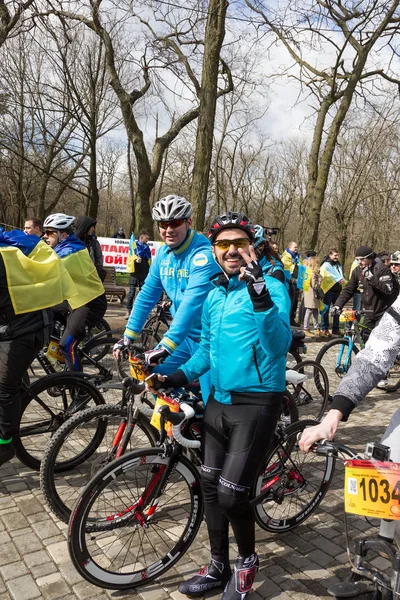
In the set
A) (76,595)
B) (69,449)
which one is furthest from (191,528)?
(69,449)

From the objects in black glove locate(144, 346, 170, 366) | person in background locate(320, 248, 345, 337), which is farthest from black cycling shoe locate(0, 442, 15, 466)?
person in background locate(320, 248, 345, 337)

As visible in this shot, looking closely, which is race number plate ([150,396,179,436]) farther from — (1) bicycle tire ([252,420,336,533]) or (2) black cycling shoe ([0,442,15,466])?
(2) black cycling shoe ([0,442,15,466])

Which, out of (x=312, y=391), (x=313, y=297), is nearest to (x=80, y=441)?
(x=312, y=391)

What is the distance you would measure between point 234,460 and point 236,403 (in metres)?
0.30

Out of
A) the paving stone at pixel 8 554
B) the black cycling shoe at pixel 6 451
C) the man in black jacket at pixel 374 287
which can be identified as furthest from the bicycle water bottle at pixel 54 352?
the man in black jacket at pixel 374 287

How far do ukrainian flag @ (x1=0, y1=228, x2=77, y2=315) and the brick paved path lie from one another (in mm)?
1468

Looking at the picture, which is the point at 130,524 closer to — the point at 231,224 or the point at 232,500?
the point at 232,500

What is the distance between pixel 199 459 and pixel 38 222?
5597 mm

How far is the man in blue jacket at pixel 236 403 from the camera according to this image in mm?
2617

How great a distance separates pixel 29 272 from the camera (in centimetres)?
387

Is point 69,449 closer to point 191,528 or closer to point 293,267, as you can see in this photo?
point 191,528

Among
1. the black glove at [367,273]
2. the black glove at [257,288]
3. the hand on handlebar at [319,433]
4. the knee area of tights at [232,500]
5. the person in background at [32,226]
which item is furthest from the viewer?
the black glove at [367,273]

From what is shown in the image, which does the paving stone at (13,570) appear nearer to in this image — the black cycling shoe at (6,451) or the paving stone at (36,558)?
the paving stone at (36,558)

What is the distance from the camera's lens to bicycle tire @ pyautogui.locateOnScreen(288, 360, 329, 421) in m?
5.86
